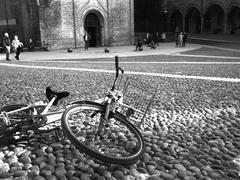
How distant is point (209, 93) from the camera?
6098 mm

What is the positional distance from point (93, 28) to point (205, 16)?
52.1 ft

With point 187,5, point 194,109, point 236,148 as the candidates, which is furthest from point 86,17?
point 236,148

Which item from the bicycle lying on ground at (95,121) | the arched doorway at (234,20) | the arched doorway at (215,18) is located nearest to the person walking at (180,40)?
the arched doorway at (234,20)

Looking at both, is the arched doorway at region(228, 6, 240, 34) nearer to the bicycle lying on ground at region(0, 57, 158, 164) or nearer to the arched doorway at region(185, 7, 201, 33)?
the arched doorway at region(185, 7, 201, 33)

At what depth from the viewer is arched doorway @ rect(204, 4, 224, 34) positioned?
117 ft

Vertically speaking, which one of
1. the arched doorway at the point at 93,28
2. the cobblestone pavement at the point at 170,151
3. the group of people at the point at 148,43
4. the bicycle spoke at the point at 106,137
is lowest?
the cobblestone pavement at the point at 170,151

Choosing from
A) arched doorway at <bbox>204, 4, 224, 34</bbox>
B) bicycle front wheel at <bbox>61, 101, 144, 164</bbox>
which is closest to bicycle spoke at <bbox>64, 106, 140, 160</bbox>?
bicycle front wheel at <bbox>61, 101, 144, 164</bbox>

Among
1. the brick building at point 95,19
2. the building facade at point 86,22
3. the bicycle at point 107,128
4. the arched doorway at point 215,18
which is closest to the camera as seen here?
the bicycle at point 107,128

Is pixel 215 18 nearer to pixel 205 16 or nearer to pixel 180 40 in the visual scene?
pixel 205 16

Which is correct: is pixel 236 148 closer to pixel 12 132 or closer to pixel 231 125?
pixel 231 125

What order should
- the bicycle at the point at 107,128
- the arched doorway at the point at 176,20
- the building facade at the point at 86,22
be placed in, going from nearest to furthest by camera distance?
the bicycle at the point at 107,128, the building facade at the point at 86,22, the arched doorway at the point at 176,20

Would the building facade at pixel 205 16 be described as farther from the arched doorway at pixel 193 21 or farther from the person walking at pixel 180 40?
the person walking at pixel 180 40

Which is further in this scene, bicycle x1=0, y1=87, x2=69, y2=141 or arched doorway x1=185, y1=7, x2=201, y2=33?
arched doorway x1=185, y1=7, x2=201, y2=33

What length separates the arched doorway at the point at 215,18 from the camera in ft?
117
